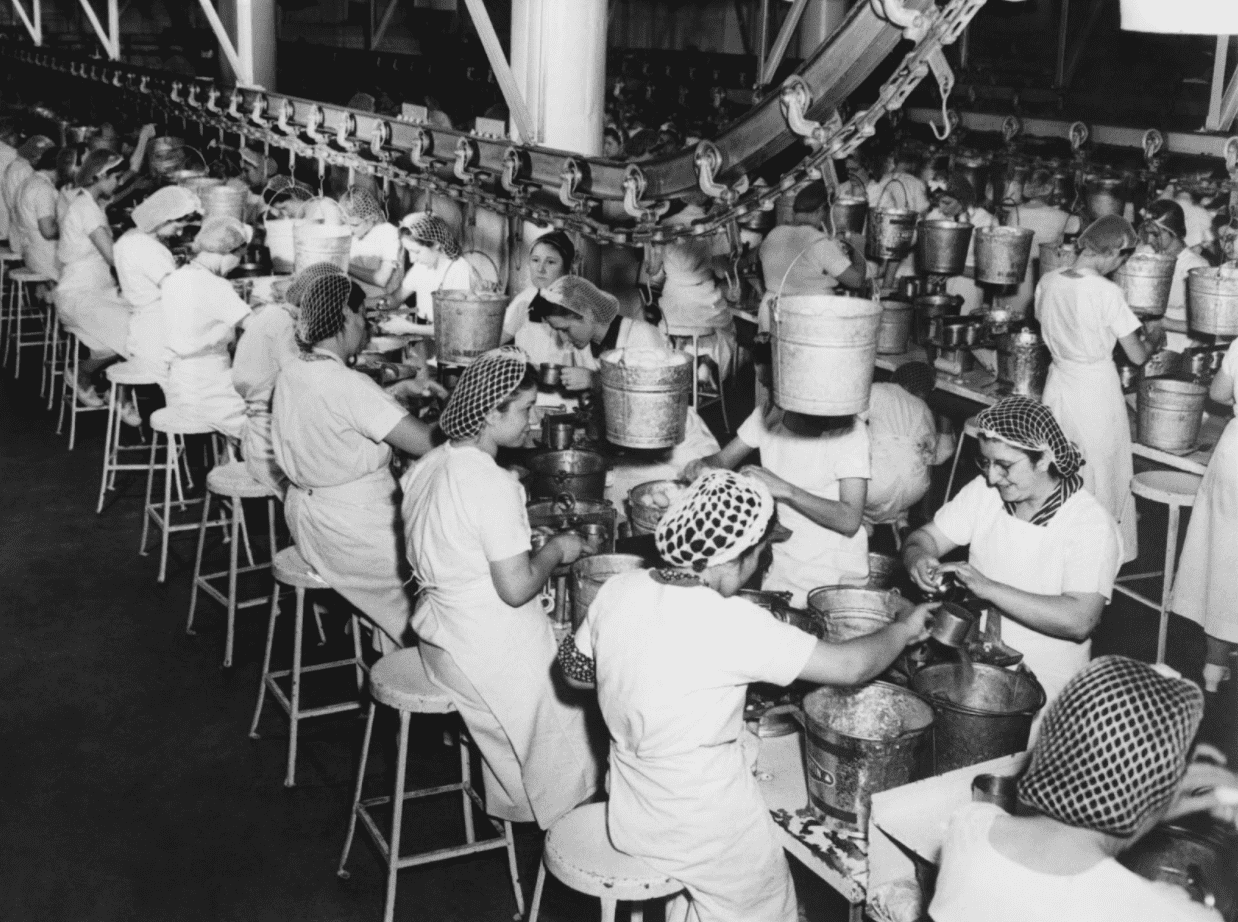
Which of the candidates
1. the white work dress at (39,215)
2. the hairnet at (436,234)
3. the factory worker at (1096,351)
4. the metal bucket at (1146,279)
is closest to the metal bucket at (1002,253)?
the metal bucket at (1146,279)

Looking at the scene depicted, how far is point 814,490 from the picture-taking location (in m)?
4.17

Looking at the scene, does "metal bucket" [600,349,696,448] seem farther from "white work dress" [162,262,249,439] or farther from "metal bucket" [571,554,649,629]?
"white work dress" [162,262,249,439]

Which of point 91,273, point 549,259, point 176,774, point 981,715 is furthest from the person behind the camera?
point 91,273

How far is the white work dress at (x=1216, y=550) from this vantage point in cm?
514

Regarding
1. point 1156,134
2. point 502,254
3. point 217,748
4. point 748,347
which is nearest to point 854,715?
point 217,748

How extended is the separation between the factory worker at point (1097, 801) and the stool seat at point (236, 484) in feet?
13.9

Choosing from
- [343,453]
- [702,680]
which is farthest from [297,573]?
[702,680]

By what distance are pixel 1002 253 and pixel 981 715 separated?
4.79 m

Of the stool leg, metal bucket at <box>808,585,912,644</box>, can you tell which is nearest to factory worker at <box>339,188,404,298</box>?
the stool leg

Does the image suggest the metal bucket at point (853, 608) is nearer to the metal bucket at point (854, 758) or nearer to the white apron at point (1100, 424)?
the metal bucket at point (854, 758)

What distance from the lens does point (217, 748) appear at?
16.4ft

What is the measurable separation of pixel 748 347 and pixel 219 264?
442cm

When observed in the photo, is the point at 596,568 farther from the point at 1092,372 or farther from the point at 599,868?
the point at 1092,372

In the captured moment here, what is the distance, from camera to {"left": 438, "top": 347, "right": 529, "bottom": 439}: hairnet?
11.5 ft
